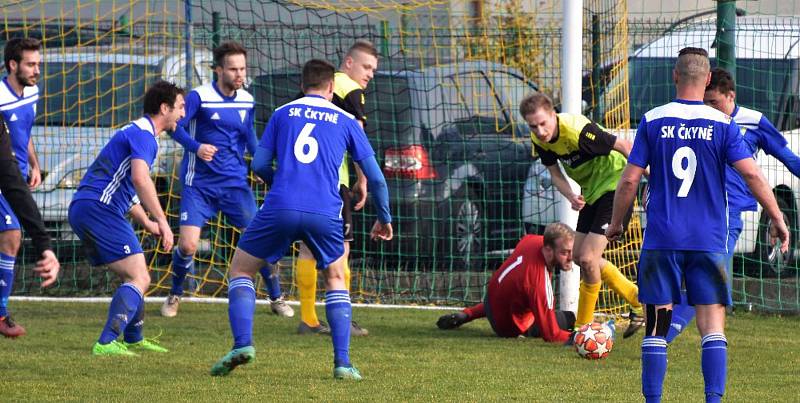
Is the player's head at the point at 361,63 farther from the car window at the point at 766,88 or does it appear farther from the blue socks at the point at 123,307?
the car window at the point at 766,88

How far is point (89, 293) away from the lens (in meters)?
11.4

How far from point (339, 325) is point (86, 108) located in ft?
19.2

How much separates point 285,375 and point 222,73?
3163 mm

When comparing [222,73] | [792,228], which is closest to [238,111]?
[222,73]

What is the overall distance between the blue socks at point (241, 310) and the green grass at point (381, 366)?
23 cm

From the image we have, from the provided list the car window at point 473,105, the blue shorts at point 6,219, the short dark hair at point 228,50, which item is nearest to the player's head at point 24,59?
the blue shorts at point 6,219

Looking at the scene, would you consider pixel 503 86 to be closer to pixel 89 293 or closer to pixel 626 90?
pixel 626 90

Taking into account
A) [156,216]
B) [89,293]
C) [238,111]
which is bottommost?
[89,293]

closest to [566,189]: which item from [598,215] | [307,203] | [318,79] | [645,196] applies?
[598,215]

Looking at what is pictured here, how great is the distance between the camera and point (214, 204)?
976 cm

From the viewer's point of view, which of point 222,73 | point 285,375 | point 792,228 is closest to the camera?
point 285,375

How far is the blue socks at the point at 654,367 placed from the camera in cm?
567

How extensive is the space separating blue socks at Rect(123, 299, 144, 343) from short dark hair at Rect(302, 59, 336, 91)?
1935 mm

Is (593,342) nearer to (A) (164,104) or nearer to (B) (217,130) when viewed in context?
(A) (164,104)
